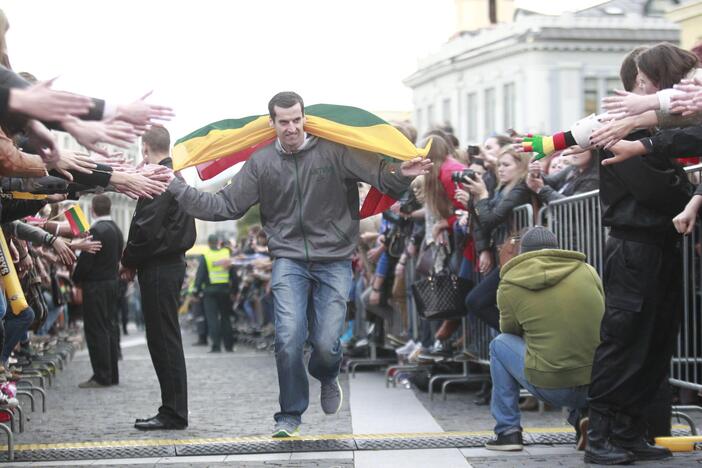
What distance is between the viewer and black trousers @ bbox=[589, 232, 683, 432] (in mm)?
7238

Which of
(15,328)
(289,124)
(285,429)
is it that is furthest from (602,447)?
(15,328)

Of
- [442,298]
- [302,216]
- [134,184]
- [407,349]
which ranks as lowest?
[407,349]

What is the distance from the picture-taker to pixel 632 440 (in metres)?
7.32

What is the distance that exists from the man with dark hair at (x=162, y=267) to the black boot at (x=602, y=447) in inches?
130

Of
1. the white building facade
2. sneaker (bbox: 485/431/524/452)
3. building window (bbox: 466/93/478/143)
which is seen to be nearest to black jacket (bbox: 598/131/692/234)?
sneaker (bbox: 485/431/524/452)

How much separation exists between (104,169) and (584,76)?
3044 inches

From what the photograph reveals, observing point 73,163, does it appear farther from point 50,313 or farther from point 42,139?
point 50,313

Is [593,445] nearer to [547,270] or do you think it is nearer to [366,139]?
[547,270]

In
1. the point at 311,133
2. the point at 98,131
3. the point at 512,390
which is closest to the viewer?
the point at 98,131

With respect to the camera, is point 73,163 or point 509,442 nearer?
point 73,163

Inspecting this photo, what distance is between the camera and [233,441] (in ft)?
27.6

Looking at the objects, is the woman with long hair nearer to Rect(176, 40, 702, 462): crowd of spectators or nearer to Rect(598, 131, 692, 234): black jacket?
Rect(176, 40, 702, 462): crowd of spectators

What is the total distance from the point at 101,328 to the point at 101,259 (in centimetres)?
78

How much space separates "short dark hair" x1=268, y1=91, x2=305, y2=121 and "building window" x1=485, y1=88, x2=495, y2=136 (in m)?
81.1
